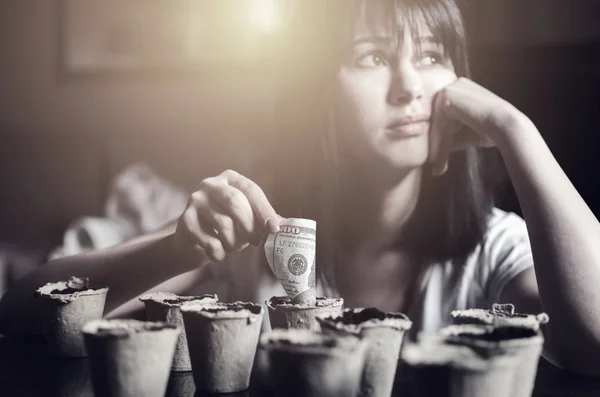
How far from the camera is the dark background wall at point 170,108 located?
160 cm

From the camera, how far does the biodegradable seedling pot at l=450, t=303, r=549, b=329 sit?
3.33ft

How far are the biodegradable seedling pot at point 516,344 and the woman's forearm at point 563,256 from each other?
0.30 m

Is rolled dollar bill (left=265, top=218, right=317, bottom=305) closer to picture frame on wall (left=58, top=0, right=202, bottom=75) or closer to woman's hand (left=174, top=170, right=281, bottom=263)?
woman's hand (left=174, top=170, right=281, bottom=263)

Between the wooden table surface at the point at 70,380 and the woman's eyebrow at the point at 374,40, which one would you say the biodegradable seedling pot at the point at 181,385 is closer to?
the wooden table surface at the point at 70,380

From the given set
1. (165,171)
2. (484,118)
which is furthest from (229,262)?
(484,118)

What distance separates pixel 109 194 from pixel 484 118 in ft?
3.16

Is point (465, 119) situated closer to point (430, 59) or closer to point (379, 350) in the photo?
point (430, 59)

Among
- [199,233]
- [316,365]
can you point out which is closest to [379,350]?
[316,365]

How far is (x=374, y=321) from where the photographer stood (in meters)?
1.01

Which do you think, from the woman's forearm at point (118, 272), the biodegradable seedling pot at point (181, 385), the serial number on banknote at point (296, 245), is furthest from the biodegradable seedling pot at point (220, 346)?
the woman's forearm at point (118, 272)

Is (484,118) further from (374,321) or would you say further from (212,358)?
(212,358)

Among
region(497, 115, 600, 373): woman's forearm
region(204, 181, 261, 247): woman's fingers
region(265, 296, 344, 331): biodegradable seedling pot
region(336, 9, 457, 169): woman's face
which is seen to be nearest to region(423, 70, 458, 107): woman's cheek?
region(336, 9, 457, 169): woman's face

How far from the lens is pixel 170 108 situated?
168 centimetres

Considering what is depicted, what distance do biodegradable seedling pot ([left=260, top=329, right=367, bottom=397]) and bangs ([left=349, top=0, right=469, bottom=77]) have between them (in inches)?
33.8
